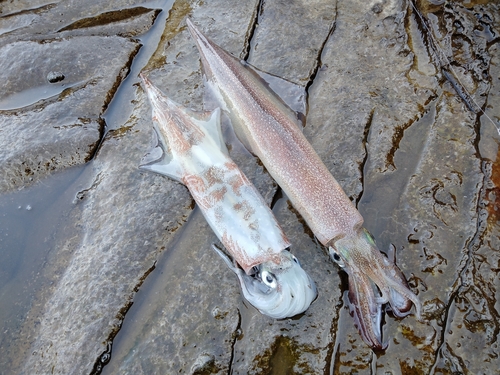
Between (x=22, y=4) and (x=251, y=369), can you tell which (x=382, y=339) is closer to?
(x=251, y=369)

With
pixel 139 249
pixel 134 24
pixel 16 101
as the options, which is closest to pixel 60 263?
pixel 139 249

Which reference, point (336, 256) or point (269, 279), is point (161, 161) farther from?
point (336, 256)

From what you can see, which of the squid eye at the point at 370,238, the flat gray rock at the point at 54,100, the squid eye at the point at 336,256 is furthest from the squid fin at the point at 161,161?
the squid eye at the point at 370,238

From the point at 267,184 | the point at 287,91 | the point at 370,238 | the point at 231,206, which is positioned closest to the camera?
the point at 370,238

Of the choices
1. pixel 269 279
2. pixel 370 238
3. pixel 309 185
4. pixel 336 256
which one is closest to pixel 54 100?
pixel 309 185

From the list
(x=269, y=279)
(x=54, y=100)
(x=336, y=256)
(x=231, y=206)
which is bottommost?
(x=336, y=256)

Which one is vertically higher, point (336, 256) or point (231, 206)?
point (231, 206)

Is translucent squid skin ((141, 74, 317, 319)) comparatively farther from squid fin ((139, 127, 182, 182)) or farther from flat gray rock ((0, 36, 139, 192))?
flat gray rock ((0, 36, 139, 192))
